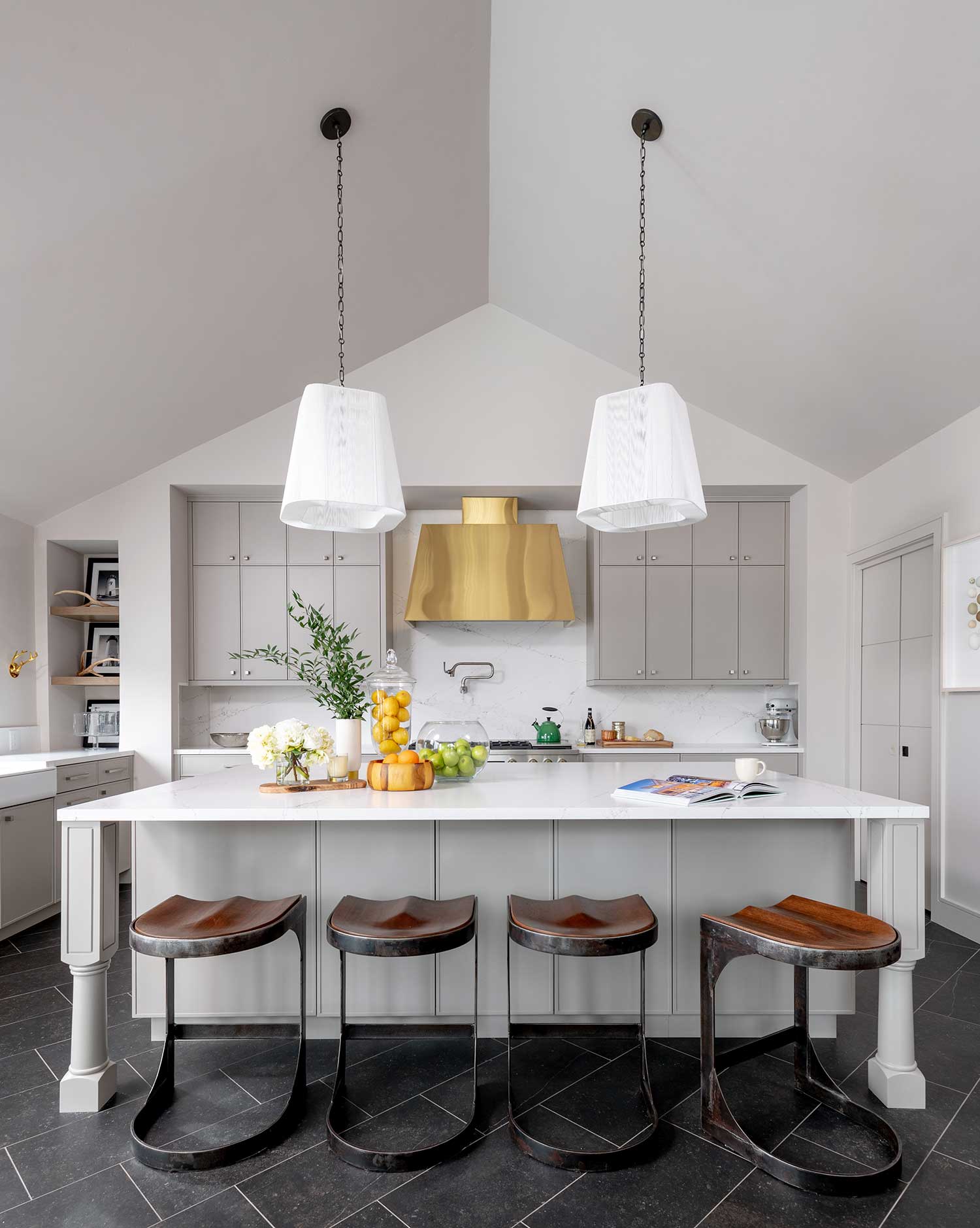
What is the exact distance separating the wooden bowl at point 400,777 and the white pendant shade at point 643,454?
1.05m

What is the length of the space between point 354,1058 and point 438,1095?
1.25 feet

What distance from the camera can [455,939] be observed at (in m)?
2.11

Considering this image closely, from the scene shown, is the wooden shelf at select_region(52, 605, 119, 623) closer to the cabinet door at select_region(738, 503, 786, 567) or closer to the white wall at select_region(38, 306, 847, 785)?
the white wall at select_region(38, 306, 847, 785)

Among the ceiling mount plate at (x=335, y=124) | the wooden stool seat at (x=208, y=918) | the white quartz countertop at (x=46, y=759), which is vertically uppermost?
the ceiling mount plate at (x=335, y=124)

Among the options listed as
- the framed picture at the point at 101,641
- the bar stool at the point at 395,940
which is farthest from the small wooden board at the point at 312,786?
the framed picture at the point at 101,641

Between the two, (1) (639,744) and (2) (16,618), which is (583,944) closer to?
(1) (639,744)

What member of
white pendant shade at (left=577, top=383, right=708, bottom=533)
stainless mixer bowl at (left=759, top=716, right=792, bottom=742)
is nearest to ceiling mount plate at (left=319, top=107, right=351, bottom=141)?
white pendant shade at (left=577, top=383, right=708, bottom=533)

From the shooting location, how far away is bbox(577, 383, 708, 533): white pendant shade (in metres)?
2.41

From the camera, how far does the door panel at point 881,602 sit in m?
4.55

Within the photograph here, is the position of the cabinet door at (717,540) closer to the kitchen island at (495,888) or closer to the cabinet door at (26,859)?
the kitchen island at (495,888)

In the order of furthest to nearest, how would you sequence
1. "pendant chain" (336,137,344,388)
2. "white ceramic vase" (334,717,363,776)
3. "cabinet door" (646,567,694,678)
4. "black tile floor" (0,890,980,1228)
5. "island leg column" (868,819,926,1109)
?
"cabinet door" (646,567,694,678)
"pendant chain" (336,137,344,388)
"white ceramic vase" (334,717,363,776)
"island leg column" (868,819,926,1109)
"black tile floor" (0,890,980,1228)

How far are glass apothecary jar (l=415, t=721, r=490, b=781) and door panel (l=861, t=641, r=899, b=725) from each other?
9.25 feet

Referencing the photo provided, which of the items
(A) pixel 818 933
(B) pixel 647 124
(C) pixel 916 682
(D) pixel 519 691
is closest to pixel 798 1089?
(A) pixel 818 933

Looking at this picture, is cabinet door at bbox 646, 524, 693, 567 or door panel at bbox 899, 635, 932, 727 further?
cabinet door at bbox 646, 524, 693, 567
